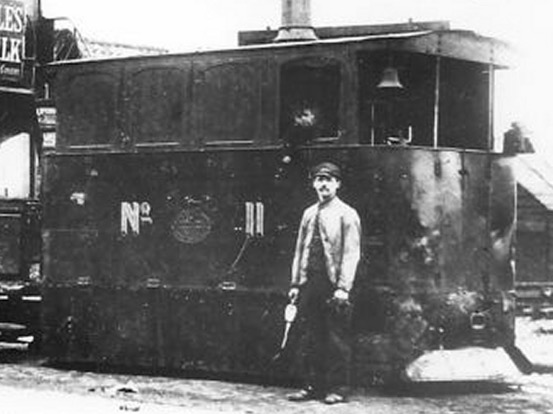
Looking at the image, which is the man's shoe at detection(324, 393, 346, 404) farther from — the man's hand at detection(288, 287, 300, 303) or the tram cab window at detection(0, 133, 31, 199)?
the tram cab window at detection(0, 133, 31, 199)

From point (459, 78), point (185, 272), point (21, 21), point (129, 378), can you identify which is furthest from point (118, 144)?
point (21, 21)

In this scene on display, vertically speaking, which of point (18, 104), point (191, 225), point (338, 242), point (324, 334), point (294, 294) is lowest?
point (324, 334)

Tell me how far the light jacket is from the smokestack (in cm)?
288

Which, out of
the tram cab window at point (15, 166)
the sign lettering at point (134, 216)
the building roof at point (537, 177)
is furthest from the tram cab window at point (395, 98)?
the tram cab window at point (15, 166)

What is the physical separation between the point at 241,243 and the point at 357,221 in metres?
1.37

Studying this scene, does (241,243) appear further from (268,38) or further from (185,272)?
(268,38)

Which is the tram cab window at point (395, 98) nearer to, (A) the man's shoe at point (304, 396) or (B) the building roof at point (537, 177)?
(A) the man's shoe at point (304, 396)

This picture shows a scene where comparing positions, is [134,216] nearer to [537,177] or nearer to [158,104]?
[158,104]

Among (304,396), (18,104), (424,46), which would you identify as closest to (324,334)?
(304,396)

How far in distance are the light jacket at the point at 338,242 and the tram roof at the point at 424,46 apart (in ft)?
4.85

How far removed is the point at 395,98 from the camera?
11.2 metres

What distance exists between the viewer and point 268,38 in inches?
576

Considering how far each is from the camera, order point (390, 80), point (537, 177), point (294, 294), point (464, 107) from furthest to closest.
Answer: point (537, 177) → point (464, 107) → point (294, 294) → point (390, 80)

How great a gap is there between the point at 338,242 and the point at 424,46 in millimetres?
2014
